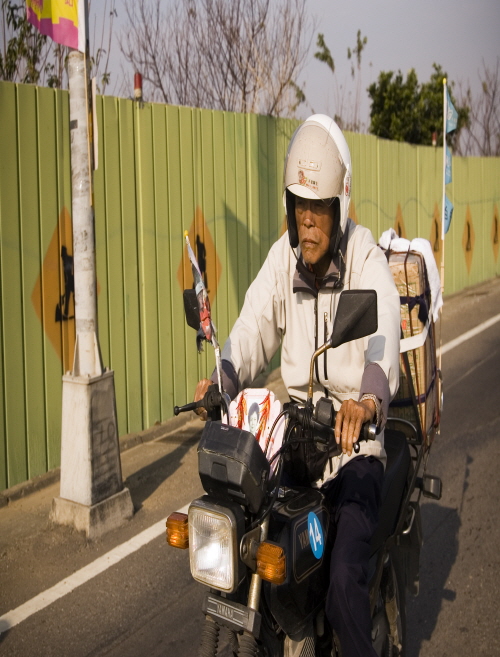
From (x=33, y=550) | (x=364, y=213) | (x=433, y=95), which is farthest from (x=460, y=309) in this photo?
(x=33, y=550)

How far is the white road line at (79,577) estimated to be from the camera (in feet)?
13.9

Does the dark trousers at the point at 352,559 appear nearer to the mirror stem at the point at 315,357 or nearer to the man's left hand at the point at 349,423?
the man's left hand at the point at 349,423

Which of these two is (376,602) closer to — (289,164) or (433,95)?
(289,164)

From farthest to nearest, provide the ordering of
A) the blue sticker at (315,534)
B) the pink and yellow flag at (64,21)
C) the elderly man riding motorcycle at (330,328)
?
the pink and yellow flag at (64,21), the elderly man riding motorcycle at (330,328), the blue sticker at (315,534)

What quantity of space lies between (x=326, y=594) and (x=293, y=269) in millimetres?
1367

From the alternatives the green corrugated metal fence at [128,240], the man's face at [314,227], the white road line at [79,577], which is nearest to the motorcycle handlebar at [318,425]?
the man's face at [314,227]

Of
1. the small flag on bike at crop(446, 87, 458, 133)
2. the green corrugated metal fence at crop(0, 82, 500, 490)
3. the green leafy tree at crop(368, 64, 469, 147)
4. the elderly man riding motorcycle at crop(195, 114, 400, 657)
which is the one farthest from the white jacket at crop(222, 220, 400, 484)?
the green leafy tree at crop(368, 64, 469, 147)

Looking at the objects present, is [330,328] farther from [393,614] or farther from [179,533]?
[393,614]

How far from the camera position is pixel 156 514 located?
18.0 ft

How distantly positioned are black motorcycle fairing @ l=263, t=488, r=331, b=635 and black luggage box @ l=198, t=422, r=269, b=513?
7.0 inches

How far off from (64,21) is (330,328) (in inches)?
119

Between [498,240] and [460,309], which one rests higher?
[498,240]

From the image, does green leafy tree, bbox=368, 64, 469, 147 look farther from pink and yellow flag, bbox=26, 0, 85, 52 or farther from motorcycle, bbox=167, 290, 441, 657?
motorcycle, bbox=167, 290, 441, 657

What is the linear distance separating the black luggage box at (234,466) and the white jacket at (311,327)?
0.85 meters
